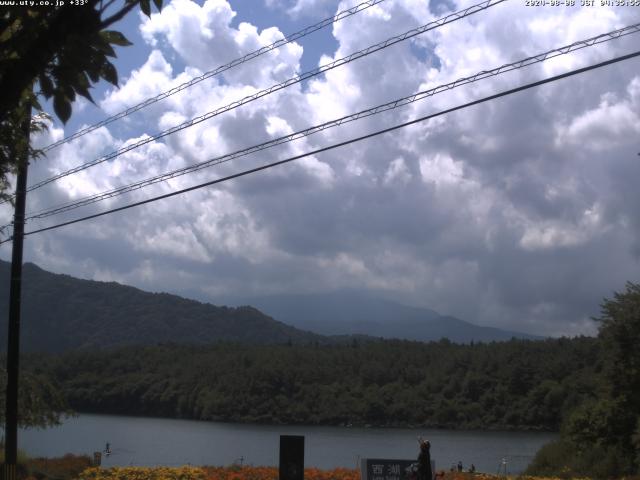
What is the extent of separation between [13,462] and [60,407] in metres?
6.01

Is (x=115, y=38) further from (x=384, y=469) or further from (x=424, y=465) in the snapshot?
(x=384, y=469)

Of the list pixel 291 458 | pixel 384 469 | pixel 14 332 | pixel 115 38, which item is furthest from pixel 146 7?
pixel 14 332

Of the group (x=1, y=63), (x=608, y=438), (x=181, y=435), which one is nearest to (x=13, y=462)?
(x=1, y=63)

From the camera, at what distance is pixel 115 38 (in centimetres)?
586

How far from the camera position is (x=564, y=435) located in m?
28.5

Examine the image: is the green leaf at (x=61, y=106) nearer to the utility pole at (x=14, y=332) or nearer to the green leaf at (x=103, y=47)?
the green leaf at (x=103, y=47)

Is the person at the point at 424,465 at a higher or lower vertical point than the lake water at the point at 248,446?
higher

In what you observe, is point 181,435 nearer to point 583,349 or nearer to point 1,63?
point 583,349

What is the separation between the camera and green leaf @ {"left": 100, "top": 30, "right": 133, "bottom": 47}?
5.80 metres

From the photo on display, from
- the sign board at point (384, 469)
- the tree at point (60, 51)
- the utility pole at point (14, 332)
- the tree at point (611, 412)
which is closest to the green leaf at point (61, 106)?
the tree at point (60, 51)

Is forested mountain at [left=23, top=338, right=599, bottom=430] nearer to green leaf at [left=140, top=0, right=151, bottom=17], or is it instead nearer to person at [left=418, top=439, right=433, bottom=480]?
person at [left=418, top=439, right=433, bottom=480]

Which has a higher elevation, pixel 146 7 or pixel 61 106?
A: pixel 146 7

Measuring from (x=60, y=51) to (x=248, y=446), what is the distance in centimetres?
6058

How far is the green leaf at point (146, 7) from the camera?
5.71m
